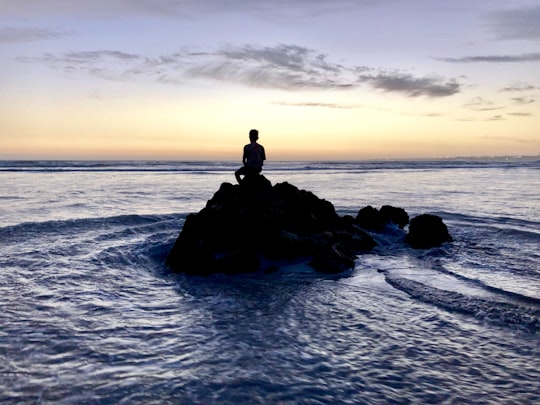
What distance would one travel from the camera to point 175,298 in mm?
9578

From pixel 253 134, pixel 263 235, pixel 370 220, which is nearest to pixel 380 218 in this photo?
pixel 370 220

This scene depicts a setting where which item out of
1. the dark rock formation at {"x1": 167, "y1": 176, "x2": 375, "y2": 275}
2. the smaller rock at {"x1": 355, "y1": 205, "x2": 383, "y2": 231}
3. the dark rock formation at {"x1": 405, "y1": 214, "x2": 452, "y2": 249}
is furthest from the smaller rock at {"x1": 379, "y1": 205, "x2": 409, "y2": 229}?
the dark rock formation at {"x1": 167, "y1": 176, "x2": 375, "y2": 275}

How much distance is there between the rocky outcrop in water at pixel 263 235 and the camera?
1201cm

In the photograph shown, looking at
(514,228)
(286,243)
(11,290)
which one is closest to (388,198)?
(514,228)

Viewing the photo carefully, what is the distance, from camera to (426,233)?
51.2 feet

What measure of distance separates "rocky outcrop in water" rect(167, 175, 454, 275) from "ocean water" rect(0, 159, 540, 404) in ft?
1.72

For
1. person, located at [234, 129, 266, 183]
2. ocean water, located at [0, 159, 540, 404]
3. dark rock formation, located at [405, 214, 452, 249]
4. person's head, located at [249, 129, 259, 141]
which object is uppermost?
person's head, located at [249, 129, 259, 141]

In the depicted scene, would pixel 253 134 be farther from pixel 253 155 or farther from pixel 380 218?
pixel 380 218

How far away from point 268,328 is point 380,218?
1128cm

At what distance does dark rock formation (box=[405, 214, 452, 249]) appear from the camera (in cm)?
1550

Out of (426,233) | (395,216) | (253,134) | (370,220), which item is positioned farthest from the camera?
(395,216)

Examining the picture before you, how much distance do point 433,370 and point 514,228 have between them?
1429 centimetres

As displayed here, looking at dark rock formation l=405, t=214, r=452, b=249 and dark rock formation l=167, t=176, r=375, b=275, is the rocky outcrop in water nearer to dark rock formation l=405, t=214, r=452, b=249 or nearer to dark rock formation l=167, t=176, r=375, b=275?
dark rock formation l=167, t=176, r=375, b=275

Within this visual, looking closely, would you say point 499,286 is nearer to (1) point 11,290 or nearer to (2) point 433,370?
(2) point 433,370
